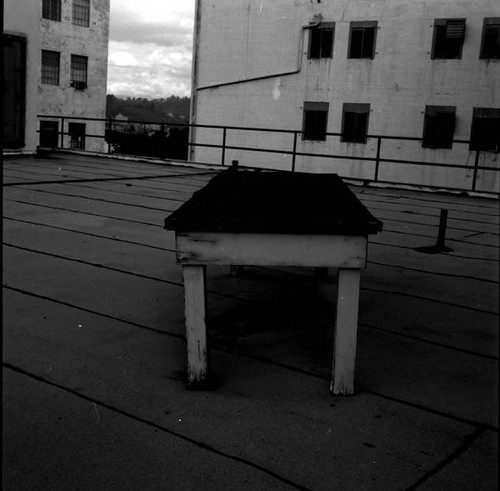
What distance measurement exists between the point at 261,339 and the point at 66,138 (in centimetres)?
3142

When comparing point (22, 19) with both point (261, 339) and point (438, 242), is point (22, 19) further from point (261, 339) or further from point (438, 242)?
point (261, 339)

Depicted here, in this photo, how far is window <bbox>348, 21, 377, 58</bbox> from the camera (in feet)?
75.0

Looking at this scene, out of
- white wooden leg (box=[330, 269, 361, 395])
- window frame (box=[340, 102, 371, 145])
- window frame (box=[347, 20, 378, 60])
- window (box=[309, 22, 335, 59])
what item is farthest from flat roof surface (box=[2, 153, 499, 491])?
window (box=[309, 22, 335, 59])

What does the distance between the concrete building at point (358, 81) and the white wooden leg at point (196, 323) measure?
18739 millimetres

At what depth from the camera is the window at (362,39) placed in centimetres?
2285

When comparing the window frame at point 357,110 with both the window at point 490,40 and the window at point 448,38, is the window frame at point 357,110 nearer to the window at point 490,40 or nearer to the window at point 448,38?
the window at point 448,38

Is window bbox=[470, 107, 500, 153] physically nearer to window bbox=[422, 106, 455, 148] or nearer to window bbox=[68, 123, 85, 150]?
window bbox=[422, 106, 455, 148]

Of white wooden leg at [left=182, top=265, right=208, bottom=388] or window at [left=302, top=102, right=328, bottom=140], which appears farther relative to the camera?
window at [left=302, top=102, right=328, bottom=140]

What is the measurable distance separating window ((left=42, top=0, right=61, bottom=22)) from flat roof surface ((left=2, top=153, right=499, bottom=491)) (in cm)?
2948

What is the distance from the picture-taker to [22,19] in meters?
13.2

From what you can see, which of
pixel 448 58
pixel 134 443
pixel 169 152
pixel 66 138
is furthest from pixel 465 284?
pixel 169 152

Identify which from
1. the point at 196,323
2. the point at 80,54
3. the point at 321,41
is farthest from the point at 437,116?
the point at 196,323

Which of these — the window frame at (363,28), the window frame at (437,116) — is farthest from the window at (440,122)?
the window frame at (363,28)

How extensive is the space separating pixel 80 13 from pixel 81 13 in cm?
8
